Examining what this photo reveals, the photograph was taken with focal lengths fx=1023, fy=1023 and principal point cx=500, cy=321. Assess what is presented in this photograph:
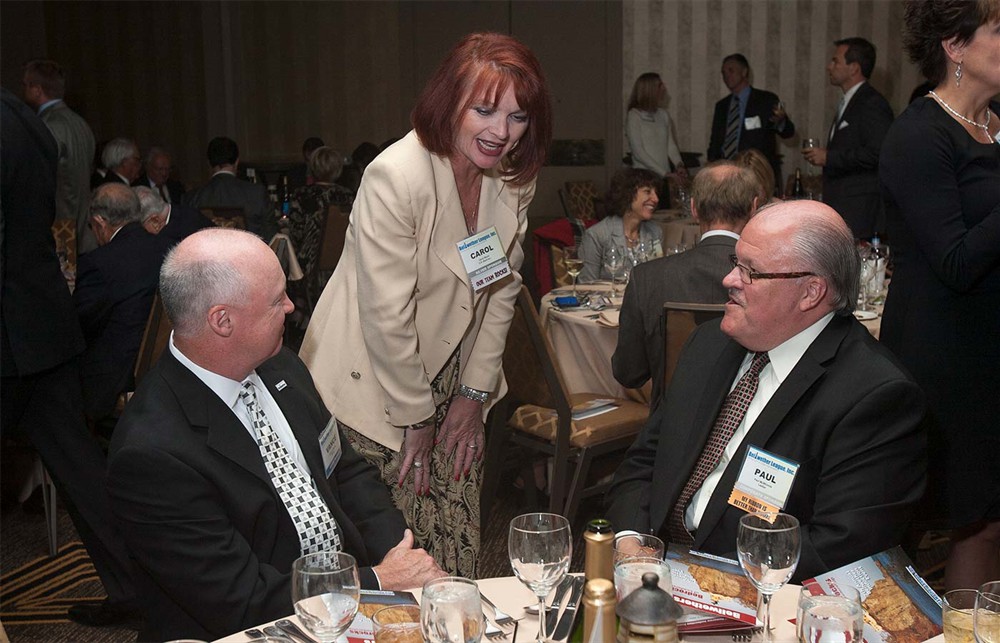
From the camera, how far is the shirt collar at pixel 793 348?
2.06 meters

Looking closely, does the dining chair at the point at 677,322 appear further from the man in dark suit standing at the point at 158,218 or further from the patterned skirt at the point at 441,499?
the man in dark suit standing at the point at 158,218

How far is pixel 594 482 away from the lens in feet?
13.7

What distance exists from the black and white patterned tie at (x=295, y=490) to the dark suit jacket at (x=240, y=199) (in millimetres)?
5339

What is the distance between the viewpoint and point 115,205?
4.09m

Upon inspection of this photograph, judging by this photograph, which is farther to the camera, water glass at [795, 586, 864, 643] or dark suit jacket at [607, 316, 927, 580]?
dark suit jacket at [607, 316, 927, 580]

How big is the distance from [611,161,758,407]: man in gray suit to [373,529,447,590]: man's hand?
1467mm

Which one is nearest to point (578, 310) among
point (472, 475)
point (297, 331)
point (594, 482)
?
point (594, 482)

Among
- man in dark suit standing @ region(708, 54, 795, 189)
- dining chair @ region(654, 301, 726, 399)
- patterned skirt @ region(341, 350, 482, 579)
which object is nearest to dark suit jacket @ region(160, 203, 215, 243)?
patterned skirt @ region(341, 350, 482, 579)

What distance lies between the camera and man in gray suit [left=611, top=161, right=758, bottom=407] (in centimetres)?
333

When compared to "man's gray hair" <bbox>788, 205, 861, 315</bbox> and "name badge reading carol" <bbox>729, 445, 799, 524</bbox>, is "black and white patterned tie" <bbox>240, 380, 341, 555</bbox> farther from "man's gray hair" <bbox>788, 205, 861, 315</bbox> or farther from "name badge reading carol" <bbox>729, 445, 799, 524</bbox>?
"man's gray hair" <bbox>788, 205, 861, 315</bbox>

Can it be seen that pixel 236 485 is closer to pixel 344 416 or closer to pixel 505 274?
pixel 344 416

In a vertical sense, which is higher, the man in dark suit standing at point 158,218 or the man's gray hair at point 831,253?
the man's gray hair at point 831,253

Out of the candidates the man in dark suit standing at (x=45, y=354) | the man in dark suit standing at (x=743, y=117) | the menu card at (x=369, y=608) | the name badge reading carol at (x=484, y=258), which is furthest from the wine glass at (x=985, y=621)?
the man in dark suit standing at (x=743, y=117)

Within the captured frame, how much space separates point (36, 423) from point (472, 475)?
1506 mm
